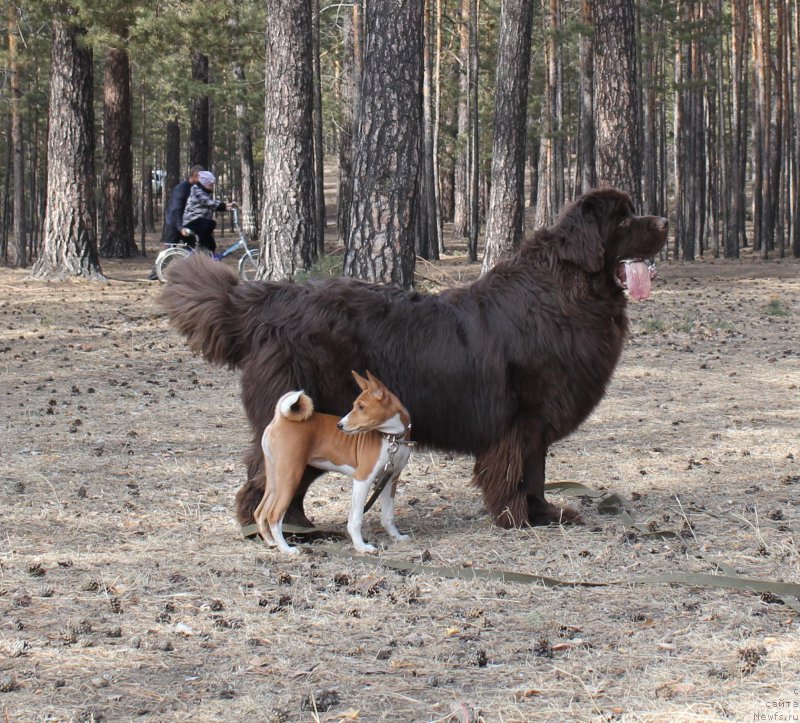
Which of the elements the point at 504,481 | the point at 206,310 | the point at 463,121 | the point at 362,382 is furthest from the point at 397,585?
the point at 463,121

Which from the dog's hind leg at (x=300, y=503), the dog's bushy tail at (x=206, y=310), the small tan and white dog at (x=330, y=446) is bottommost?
the dog's hind leg at (x=300, y=503)

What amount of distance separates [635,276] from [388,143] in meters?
4.77

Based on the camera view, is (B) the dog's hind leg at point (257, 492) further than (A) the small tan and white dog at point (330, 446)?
Yes

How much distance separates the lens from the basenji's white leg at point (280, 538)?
18.0ft

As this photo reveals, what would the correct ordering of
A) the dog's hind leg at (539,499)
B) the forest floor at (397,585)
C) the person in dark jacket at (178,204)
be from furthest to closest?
the person in dark jacket at (178,204)
the dog's hind leg at (539,499)
the forest floor at (397,585)

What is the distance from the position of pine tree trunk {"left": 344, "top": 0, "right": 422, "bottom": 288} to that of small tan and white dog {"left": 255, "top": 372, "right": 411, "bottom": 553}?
482cm

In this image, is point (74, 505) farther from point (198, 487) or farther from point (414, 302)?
point (414, 302)

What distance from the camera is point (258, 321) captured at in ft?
18.9

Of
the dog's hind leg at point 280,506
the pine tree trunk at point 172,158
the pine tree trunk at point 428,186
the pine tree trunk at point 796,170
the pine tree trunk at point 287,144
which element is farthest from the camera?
the pine tree trunk at point 172,158

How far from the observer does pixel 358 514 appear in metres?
5.54

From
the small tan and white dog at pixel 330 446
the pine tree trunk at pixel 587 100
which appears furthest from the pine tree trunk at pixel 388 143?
the pine tree trunk at pixel 587 100

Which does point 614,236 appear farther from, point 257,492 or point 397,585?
point 257,492

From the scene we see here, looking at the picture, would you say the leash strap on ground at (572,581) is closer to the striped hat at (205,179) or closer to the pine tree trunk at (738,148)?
the striped hat at (205,179)

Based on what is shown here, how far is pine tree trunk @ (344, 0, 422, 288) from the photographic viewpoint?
10.1m
